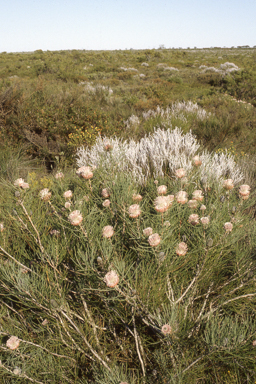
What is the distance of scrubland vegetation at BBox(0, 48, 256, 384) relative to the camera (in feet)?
3.46

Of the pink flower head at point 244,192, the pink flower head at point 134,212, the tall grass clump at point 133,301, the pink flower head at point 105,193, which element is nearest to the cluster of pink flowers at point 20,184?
the tall grass clump at point 133,301

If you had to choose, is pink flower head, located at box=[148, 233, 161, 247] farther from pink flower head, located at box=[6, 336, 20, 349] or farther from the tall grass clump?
pink flower head, located at box=[6, 336, 20, 349]

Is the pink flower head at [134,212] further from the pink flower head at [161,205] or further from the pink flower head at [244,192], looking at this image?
the pink flower head at [244,192]

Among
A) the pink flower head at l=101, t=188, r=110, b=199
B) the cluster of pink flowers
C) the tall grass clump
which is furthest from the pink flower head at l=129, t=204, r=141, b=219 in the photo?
the cluster of pink flowers

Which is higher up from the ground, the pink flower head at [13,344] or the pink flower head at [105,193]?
the pink flower head at [105,193]

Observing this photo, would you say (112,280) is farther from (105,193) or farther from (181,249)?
(105,193)

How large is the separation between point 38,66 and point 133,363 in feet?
73.0

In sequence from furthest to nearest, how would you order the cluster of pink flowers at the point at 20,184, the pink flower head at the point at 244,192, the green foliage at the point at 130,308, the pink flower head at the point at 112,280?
the pink flower head at the point at 244,192
the cluster of pink flowers at the point at 20,184
the green foliage at the point at 130,308
the pink flower head at the point at 112,280

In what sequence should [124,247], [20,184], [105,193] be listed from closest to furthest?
[20,184] → [105,193] → [124,247]

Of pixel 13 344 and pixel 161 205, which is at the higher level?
pixel 161 205

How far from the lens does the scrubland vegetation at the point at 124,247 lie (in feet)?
3.46

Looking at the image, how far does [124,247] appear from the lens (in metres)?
1.56

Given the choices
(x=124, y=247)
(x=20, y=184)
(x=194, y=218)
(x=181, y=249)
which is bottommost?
(x=124, y=247)

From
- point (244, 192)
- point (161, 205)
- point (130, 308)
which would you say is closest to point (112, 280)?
point (161, 205)
